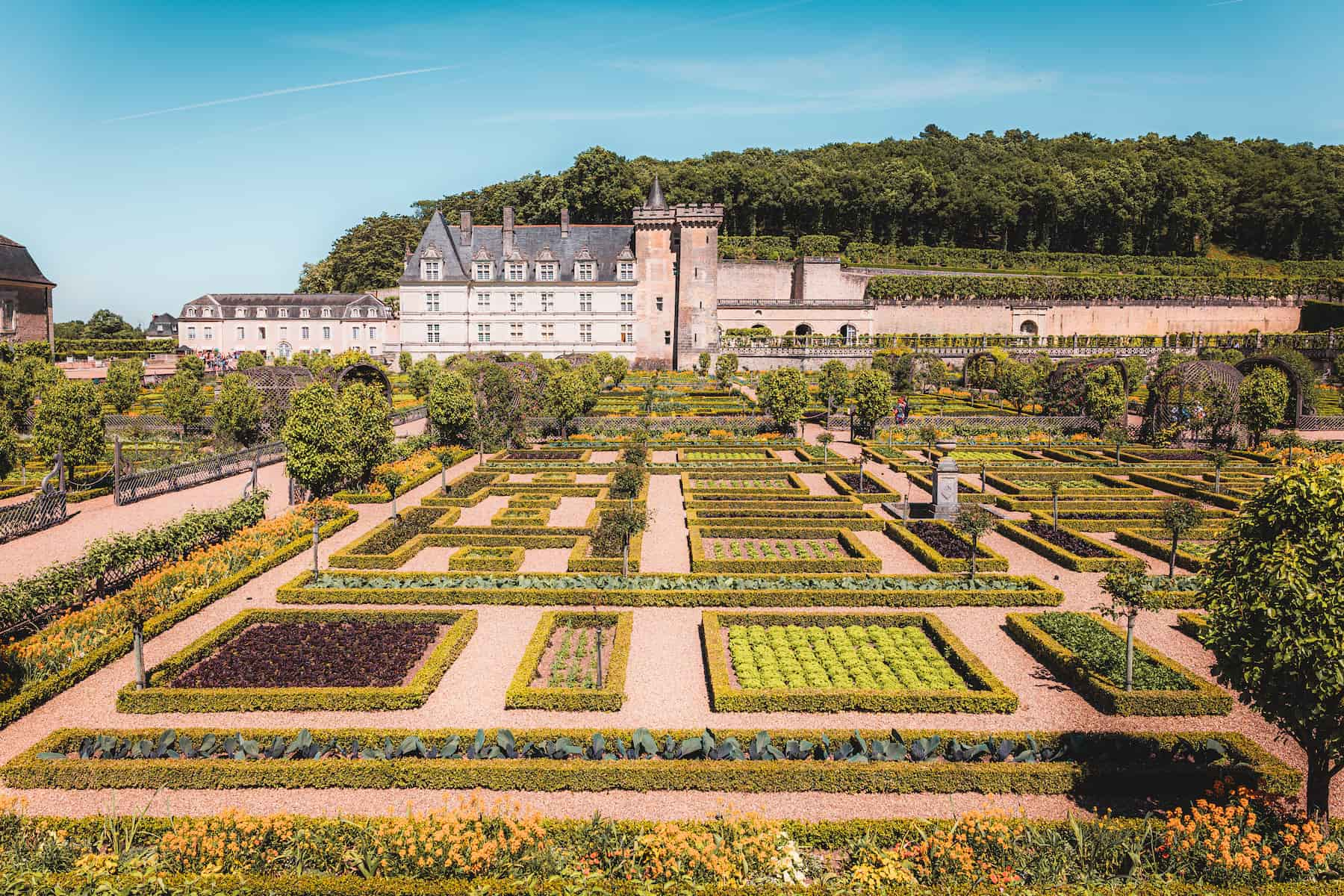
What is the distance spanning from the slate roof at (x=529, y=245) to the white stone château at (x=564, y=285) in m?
0.08

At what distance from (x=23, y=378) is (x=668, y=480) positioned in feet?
104

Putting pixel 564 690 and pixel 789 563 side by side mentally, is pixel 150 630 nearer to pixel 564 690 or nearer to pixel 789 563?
pixel 564 690

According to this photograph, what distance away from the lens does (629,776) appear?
9.73 metres

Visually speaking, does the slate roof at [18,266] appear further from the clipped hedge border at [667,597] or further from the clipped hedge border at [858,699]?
the clipped hedge border at [858,699]

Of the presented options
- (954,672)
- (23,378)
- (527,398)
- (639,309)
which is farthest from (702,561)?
(639,309)

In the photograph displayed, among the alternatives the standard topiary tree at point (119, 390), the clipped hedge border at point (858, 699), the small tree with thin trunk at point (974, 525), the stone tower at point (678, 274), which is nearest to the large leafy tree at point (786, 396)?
the small tree with thin trunk at point (974, 525)

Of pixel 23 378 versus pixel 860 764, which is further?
pixel 23 378

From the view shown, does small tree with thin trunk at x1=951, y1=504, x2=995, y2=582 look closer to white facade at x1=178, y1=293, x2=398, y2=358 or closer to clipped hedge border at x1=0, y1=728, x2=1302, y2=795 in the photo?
clipped hedge border at x1=0, y1=728, x2=1302, y2=795

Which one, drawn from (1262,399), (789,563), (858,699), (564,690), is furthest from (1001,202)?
(564,690)

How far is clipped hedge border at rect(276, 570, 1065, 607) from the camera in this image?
15891mm

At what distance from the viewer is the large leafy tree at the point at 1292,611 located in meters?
7.91

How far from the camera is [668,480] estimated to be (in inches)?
1102

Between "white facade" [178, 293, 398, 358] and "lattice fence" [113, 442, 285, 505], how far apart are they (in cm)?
4430

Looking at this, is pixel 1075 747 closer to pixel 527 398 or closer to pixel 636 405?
pixel 527 398
